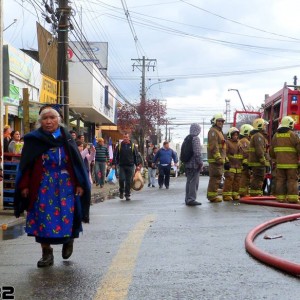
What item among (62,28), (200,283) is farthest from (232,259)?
(62,28)

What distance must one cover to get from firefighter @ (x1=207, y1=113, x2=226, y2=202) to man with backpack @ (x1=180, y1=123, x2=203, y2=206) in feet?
1.44

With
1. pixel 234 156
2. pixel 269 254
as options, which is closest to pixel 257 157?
pixel 234 156

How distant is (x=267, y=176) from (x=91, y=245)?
8.73 m

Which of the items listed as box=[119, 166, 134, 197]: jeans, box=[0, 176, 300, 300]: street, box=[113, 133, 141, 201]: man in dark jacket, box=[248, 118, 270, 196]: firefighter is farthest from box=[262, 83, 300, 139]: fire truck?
box=[0, 176, 300, 300]: street

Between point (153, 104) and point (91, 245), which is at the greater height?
point (153, 104)

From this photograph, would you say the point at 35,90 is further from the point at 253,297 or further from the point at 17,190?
the point at 253,297

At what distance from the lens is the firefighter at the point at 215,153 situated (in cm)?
1302

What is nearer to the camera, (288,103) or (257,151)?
(257,151)

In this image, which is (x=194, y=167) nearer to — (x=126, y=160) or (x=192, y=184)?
(x=192, y=184)

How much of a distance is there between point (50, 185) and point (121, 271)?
116cm

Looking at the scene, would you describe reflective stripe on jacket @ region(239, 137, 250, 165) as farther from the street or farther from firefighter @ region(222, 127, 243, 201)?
the street

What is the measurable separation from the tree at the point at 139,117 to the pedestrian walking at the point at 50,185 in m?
49.5

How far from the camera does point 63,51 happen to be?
1731cm

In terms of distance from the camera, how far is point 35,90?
75.6 ft
